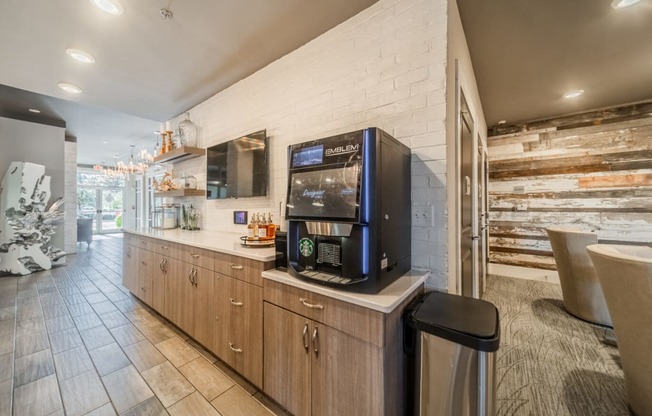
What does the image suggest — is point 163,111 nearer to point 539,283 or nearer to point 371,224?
point 371,224

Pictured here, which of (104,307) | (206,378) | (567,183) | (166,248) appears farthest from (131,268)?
(567,183)

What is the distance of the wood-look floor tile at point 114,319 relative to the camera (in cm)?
249

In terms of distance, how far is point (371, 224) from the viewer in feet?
3.68

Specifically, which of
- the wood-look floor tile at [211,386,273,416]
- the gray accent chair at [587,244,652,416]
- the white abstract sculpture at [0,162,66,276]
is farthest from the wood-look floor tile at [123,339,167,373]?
the white abstract sculpture at [0,162,66,276]

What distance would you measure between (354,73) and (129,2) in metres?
1.68

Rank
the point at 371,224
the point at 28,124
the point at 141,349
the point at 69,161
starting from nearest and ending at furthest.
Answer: the point at 371,224 < the point at 141,349 < the point at 28,124 < the point at 69,161

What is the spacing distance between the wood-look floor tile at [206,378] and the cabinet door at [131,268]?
1762 millimetres

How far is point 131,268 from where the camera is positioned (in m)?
3.13

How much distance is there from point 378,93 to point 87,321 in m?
3.66

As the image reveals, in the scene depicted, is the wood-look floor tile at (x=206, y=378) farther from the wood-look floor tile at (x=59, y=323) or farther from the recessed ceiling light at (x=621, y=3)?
the recessed ceiling light at (x=621, y=3)

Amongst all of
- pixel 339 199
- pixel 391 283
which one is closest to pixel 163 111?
pixel 339 199

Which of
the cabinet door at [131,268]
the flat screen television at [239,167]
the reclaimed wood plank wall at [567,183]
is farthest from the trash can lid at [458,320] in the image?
the reclaimed wood plank wall at [567,183]

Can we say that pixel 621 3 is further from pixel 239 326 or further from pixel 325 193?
pixel 239 326

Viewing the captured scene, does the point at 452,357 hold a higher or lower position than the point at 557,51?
lower
